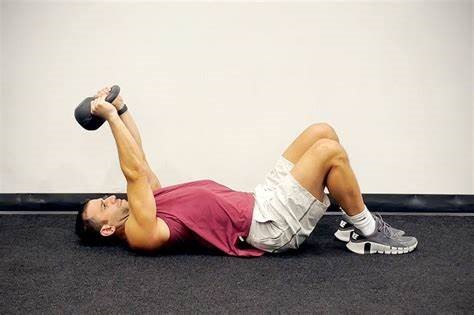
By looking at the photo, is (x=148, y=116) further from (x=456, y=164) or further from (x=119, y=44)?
(x=456, y=164)

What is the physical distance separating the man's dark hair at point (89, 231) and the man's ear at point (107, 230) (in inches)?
0.8

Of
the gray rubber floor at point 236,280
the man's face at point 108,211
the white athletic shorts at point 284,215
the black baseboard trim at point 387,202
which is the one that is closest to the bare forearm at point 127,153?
the man's face at point 108,211

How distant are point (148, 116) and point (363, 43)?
49.8 inches

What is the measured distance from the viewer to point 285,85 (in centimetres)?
338

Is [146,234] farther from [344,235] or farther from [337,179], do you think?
[344,235]

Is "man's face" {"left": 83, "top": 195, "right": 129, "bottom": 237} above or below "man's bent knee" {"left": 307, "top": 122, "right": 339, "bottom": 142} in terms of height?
below

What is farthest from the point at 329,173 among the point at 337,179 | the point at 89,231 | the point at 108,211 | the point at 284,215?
the point at 89,231

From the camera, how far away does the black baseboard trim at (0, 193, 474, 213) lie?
136 inches

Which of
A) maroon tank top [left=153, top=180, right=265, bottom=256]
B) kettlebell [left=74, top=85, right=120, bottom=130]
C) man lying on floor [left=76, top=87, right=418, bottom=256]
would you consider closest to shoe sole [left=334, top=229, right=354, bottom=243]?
man lying on floor [left=76, top=87, right=418, bottom=256]

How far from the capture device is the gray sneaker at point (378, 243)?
2771 millimetres

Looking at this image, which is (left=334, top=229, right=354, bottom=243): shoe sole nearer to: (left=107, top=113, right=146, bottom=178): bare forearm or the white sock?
the white sock

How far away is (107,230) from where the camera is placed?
2799 millimetres

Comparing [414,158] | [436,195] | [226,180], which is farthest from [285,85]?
[436,195]

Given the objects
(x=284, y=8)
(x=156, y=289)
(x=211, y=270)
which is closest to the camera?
(x=156, y=289)
